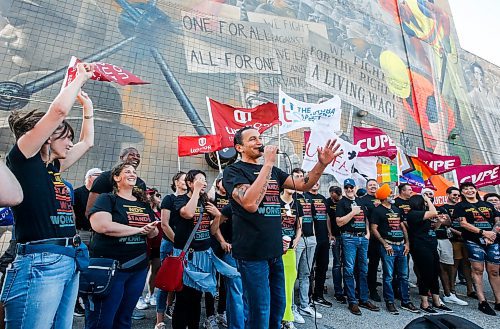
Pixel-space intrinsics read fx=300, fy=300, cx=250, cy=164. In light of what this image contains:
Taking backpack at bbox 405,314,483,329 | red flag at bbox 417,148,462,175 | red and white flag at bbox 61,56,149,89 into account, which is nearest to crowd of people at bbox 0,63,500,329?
red and white flag at bbox 61,56,149,89

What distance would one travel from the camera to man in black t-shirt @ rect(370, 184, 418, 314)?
443cm

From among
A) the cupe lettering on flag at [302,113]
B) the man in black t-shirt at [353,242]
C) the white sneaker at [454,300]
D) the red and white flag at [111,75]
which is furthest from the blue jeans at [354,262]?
the red and white flag at [111,75]

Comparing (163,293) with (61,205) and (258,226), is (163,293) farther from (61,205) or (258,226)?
(61,205)

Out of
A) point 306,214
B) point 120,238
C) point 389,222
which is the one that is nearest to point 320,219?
point 306,214

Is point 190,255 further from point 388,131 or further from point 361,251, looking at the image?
point 388,131

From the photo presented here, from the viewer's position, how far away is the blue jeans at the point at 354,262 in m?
4.34

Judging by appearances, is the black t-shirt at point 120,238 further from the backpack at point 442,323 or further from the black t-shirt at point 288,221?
the backpack at point 442,323

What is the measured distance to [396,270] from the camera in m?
4.69

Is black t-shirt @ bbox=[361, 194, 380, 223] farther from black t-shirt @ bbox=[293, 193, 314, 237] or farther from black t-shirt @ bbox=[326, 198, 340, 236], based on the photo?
black t-shirt @ bbox=[293, 193, 314, 237]

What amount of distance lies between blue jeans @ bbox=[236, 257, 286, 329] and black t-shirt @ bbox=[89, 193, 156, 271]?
923 millimetres

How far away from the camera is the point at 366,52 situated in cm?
1300

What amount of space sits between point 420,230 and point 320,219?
5.03 feet

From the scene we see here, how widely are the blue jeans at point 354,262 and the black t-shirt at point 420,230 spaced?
2.57 feet

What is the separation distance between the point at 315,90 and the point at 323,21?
12.2 feet
